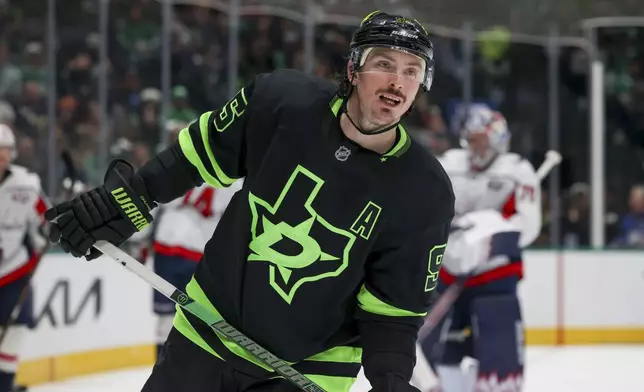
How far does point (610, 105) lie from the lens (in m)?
8.04

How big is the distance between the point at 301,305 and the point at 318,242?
4.7 inches

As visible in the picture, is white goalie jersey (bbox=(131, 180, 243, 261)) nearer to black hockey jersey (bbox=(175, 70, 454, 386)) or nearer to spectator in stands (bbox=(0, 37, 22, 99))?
spectator in stands (bbox=(0, 37, 22, 99))

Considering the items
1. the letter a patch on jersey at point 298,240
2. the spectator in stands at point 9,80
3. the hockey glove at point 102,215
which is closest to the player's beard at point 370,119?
the letter a patch on jersey at point 298,240

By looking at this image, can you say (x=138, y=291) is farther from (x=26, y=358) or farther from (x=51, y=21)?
(x=51, y=21)

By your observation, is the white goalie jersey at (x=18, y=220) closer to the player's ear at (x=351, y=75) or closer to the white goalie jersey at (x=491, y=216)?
the white goalie jersey at (x=491, y=216)

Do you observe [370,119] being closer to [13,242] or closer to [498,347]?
[498,347]

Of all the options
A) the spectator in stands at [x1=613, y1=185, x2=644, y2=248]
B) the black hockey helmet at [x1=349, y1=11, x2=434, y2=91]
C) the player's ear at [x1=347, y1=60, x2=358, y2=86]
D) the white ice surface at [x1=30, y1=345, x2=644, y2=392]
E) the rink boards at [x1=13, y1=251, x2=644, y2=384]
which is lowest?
the white ice surface at [x1=30, y1=345, x2=644, y2=392]

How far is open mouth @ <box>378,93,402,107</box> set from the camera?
1958 mm

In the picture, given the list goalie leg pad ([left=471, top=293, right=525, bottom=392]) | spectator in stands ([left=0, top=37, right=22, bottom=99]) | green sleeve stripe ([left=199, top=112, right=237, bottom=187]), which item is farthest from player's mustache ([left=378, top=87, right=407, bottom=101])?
spectator in stands ([left=0, top=37, right=22, bottom=99])

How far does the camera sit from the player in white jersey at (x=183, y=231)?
5094mm

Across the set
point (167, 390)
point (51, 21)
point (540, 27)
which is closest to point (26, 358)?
point (51, 21)

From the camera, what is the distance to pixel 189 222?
5.17 m

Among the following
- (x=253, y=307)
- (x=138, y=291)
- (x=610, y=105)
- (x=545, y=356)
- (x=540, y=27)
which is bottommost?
(x=545, y=356)

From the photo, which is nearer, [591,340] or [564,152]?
[591,340]
